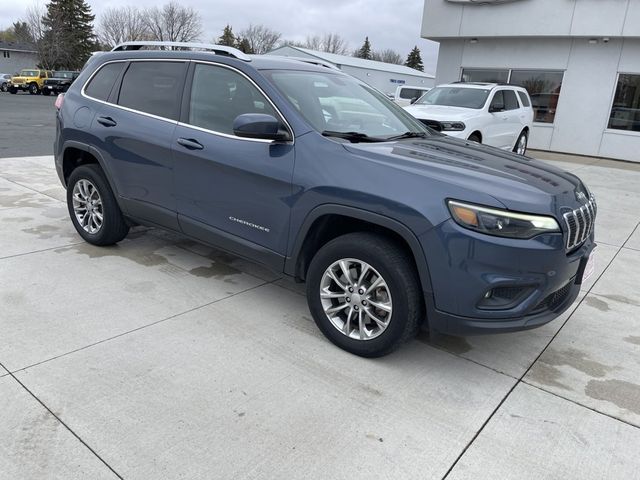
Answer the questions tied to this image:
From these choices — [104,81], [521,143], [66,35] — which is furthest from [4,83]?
[104,81]

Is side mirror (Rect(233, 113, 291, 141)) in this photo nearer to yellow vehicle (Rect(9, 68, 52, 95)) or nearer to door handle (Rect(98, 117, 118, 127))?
door handle (Rect(98, 117, 118, 127))

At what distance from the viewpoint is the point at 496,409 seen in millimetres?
→ 2881

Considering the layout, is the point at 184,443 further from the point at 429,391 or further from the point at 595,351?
the point at 595,351

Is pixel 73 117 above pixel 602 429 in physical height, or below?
above

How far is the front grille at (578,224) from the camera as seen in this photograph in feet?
9.62

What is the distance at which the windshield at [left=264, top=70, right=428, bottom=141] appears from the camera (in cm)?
356

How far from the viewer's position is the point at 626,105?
48.0ft

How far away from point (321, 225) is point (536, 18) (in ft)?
47.8

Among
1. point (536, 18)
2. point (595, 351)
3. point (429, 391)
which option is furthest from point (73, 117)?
point (536, 18)

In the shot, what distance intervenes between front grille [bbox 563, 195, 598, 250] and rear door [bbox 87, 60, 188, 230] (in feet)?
9.31

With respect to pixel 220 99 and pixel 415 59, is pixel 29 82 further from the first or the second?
pixel 415 59

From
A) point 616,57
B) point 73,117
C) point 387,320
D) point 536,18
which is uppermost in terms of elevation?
point 536,18

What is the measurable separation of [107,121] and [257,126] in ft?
6.43

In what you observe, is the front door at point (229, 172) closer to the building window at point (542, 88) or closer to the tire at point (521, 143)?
the tire at point (521, 143)
